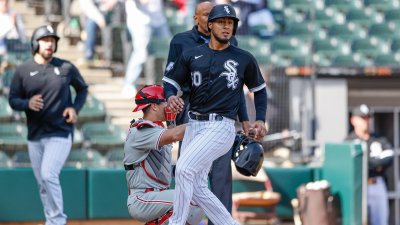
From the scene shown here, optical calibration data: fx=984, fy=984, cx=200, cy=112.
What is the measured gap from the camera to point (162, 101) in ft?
20.5

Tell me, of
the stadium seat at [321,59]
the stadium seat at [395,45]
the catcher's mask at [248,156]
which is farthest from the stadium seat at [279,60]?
the catcher's mask at [248,156]

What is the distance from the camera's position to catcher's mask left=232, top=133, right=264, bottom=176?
20.2ft

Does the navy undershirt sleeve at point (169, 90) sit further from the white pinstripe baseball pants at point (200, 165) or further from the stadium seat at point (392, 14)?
the stadium seat at point (392, 14)

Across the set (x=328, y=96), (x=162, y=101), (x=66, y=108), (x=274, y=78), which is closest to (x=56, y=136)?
(x=66, y=108)

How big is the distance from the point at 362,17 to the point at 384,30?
1.87 ft

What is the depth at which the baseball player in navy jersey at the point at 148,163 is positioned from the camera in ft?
20.2

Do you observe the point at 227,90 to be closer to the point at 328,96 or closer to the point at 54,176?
the point at 54,176

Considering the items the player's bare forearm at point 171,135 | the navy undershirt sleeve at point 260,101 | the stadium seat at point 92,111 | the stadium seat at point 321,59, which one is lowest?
the stadium seat at point 92,111

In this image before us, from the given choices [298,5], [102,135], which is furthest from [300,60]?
[102,135]

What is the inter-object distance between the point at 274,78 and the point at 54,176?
558 cm

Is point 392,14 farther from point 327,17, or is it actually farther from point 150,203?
point 150,203

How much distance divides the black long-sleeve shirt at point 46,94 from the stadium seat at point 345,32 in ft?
29.4

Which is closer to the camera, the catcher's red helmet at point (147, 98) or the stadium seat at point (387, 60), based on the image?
the catcher's red helmet at point (147, 98)

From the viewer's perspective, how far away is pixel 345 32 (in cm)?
1689
